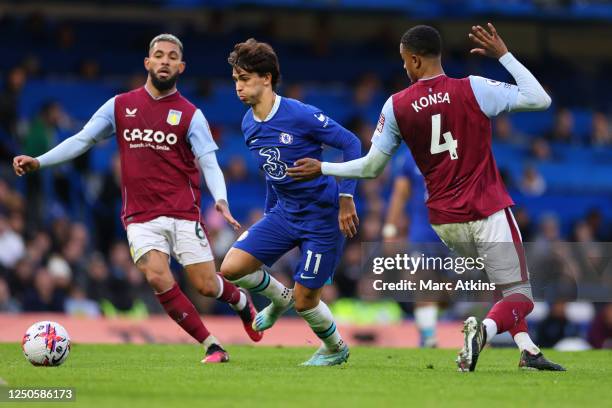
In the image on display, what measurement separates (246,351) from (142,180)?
2868 millimetres

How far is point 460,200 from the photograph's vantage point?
9.58 m

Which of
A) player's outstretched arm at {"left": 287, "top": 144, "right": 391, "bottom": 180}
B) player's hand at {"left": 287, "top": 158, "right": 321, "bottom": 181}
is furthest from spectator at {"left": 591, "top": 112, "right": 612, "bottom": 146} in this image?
player's hand at {"left": 287, "top": 158, "right": 321, "bottom": 181}

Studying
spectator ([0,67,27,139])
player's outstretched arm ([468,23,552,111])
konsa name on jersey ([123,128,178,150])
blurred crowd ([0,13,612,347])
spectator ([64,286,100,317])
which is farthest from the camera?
spectator ([0,67,27,139])

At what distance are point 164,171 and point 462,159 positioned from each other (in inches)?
102

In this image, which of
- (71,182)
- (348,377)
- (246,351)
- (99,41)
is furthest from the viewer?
(99,41)

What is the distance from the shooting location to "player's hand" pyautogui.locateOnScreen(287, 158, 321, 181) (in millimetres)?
9453

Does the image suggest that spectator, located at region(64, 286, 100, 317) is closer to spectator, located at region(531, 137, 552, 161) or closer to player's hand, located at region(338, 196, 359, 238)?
player's hand, located at region(338, 196, 359, 238)

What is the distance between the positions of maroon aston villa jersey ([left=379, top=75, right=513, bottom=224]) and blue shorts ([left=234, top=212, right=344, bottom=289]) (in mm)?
1126

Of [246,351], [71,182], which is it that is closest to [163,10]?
[71,182]

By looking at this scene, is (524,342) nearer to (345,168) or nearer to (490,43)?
(345,168)

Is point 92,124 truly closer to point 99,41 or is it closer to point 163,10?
point 99,41

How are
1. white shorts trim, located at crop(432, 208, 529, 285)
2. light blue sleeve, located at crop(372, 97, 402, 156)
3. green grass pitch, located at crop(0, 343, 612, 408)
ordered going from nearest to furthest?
1. green grass pitch, located at crop(0, 343, 612, 408)
2. white shorts trim, located at crop(432, 208, 529, 285)
3. light blue sleeve, located at crop(372, 97, 402, 156)

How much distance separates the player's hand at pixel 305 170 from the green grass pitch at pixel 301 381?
58.3 inches

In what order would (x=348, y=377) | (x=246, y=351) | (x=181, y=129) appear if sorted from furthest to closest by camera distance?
(x=246, y=351) < (x=181, y=129) < (x=348, y=377)
